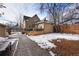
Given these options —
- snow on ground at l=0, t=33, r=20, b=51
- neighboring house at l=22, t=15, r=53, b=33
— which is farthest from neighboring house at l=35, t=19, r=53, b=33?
snow on ground at l=0, t=33, r=20, b=51

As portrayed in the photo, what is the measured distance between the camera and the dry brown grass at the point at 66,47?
4.08 feet

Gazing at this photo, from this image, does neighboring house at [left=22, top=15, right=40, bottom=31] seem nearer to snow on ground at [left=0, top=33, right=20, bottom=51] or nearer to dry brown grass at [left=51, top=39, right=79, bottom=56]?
snow on ground at [left=0, top=33, right=20, bottom=51]

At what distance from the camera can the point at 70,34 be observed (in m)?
1.28

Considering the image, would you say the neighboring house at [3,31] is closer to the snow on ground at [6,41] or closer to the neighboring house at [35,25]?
the snow on ground at [6,41]

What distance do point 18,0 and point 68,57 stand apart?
1.80 feet

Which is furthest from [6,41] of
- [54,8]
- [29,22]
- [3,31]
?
[54,8]

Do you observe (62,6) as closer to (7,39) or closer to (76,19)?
(76,19)

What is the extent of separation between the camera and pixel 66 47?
1.25 meters

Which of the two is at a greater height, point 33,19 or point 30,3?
point 30,3

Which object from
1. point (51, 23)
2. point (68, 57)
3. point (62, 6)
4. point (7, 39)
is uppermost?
point (62, 6)

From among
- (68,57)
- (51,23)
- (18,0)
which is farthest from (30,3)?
(68,57)

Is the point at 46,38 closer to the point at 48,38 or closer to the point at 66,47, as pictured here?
the point at 48,38

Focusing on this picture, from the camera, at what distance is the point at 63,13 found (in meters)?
1.29

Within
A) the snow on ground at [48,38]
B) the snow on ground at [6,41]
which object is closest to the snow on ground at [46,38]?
the snow on ground at [48,38]
